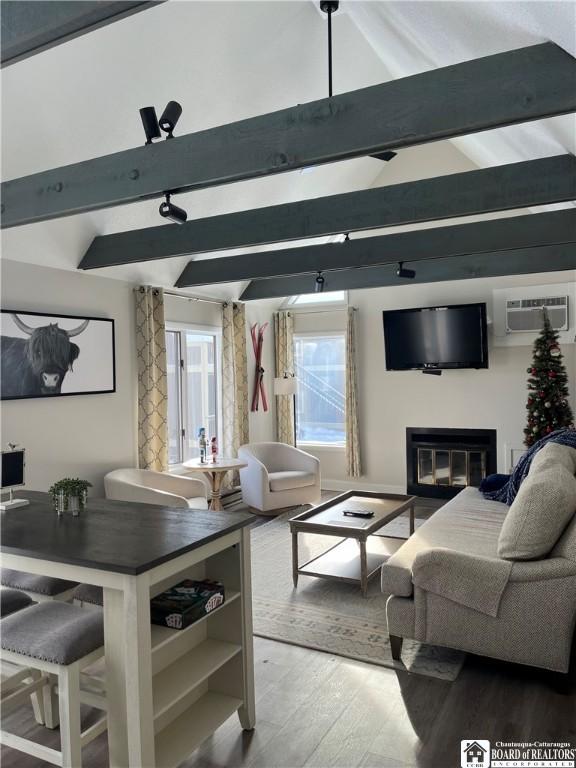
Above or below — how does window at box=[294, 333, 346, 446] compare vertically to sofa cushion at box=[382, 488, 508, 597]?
above

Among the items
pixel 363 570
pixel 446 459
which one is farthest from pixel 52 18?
pixel 446 459

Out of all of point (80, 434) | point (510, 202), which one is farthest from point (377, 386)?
point (510, 202)

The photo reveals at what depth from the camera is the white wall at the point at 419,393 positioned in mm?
6457

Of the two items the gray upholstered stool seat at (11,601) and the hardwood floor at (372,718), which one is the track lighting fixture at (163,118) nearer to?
the gray upholstered stool seat at (11,601)

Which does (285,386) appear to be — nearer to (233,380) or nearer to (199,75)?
(233,380)

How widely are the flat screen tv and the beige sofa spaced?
338cm

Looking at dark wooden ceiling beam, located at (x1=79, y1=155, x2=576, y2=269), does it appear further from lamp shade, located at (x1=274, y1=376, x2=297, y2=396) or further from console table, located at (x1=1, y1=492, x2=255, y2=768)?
lamp shade, located at (x1=274, y1=376, x2=297, y2=396)

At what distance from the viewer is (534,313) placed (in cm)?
630

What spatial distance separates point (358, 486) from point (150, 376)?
10.6 feet

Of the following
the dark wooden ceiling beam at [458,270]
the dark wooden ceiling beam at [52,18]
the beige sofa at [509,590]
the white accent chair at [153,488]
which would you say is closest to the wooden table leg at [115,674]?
the beige sofa at [509,590]

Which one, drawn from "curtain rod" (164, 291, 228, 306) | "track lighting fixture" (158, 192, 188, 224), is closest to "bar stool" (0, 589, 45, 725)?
"track lighting fixture" (158, 192, 188, 224)

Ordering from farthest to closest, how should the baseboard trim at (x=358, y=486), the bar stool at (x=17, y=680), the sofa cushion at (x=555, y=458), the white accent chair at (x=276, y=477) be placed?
the baseboard trim at (x=358, y=486)
the white accent chair at (x=276, y=477)
the sofa cushion at (x=555, y=458)
the bar stool at (x=17, y=680)

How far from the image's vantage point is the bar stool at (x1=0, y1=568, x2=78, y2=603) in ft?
8.70

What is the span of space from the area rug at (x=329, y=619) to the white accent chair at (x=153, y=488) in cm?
77
